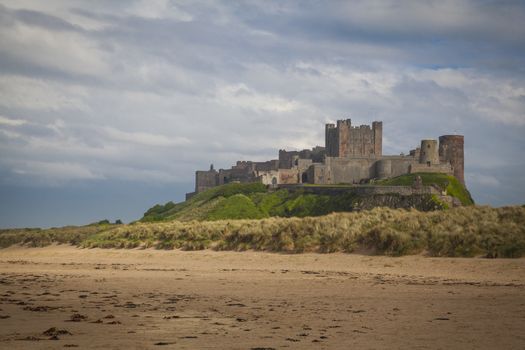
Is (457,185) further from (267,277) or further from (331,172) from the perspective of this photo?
(267,277)

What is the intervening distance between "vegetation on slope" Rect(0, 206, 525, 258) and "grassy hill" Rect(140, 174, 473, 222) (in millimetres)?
18604

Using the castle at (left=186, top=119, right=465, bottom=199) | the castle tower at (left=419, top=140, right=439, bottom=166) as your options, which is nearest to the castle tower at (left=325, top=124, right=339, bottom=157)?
the castle at (left=186, top=119, right=465, bottom=199)

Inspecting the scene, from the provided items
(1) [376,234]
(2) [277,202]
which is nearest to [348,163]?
(2) [277,202]

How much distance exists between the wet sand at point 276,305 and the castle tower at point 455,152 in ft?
193

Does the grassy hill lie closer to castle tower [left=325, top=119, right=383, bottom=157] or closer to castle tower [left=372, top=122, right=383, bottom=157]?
castle tower [left=325, top=119, right=383, bottom=157]

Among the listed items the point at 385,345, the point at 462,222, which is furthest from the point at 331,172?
the point at 385,345

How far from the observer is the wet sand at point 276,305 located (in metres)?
10.1

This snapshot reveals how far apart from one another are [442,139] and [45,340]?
75899 millimetres

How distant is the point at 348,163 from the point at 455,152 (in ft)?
41.4

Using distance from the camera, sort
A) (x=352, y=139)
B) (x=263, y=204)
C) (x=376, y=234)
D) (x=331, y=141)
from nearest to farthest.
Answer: (x=376, y=234), (x=263, y=204), (x=352, y=139), (x=331, y=141)

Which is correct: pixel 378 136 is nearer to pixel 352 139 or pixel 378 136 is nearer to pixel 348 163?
pixel 352 139

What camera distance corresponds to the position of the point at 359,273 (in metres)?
20.6

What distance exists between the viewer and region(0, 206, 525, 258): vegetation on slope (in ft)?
72.9

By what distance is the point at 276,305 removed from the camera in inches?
550
